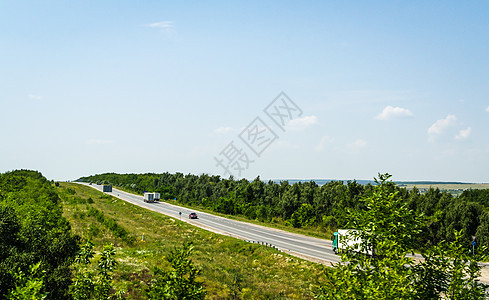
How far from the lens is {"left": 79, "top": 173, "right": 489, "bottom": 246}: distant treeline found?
41.3 meters

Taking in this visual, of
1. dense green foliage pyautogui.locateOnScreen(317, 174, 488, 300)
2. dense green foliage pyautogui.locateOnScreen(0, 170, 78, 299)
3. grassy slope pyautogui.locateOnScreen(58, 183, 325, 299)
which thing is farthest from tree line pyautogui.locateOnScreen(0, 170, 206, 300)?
dense green foliage pyautogui.locateOnScreen(317, 174, 488, 300)

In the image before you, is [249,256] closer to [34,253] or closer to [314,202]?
[34,253]

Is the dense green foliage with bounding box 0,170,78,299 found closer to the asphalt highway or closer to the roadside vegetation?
the roadside vegetation

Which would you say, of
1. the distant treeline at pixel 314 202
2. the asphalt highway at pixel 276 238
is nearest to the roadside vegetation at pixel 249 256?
the distant treeline at pixel 314 202

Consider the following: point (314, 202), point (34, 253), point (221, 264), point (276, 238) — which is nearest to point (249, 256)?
point (221, 264)

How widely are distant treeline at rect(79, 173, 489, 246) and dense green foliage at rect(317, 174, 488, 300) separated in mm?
1102

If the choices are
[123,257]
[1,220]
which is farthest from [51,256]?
[123,257]

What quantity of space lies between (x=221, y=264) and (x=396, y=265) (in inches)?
1164

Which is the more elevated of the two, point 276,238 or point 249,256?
point 276,238

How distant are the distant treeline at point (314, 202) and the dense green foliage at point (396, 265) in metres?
1.10

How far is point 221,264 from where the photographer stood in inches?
1388

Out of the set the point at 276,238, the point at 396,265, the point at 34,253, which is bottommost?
the point at 276,238

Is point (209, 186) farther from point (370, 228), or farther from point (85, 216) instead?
point (370, 228)

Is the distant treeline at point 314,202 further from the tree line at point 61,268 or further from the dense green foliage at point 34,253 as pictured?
the dense green foliage at point 34,253
